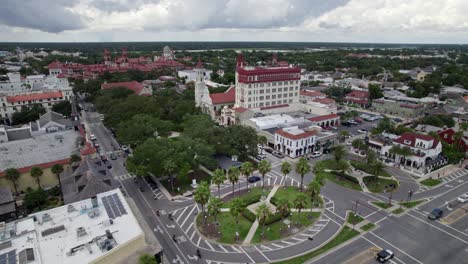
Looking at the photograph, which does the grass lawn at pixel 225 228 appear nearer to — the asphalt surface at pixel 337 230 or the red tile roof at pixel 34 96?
the asphalt surface at pixel 337 230

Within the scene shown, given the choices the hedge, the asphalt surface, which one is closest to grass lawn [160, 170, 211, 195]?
the asphalt surface

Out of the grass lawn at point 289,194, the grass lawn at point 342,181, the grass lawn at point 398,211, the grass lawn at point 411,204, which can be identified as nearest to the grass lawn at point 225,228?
the grass lawn at point 289,194

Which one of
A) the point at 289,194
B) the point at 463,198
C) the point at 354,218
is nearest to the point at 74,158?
the point at 289,194

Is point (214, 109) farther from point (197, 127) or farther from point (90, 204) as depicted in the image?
point (90, 204)

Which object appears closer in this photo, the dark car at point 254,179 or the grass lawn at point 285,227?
the grass lawn at point 285,227

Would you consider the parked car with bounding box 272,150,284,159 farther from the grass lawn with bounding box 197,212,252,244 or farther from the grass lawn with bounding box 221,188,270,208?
the grass lawn with bounding box 197,212,252,244

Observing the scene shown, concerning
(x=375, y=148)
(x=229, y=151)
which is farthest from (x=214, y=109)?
(x=375, y=148)
